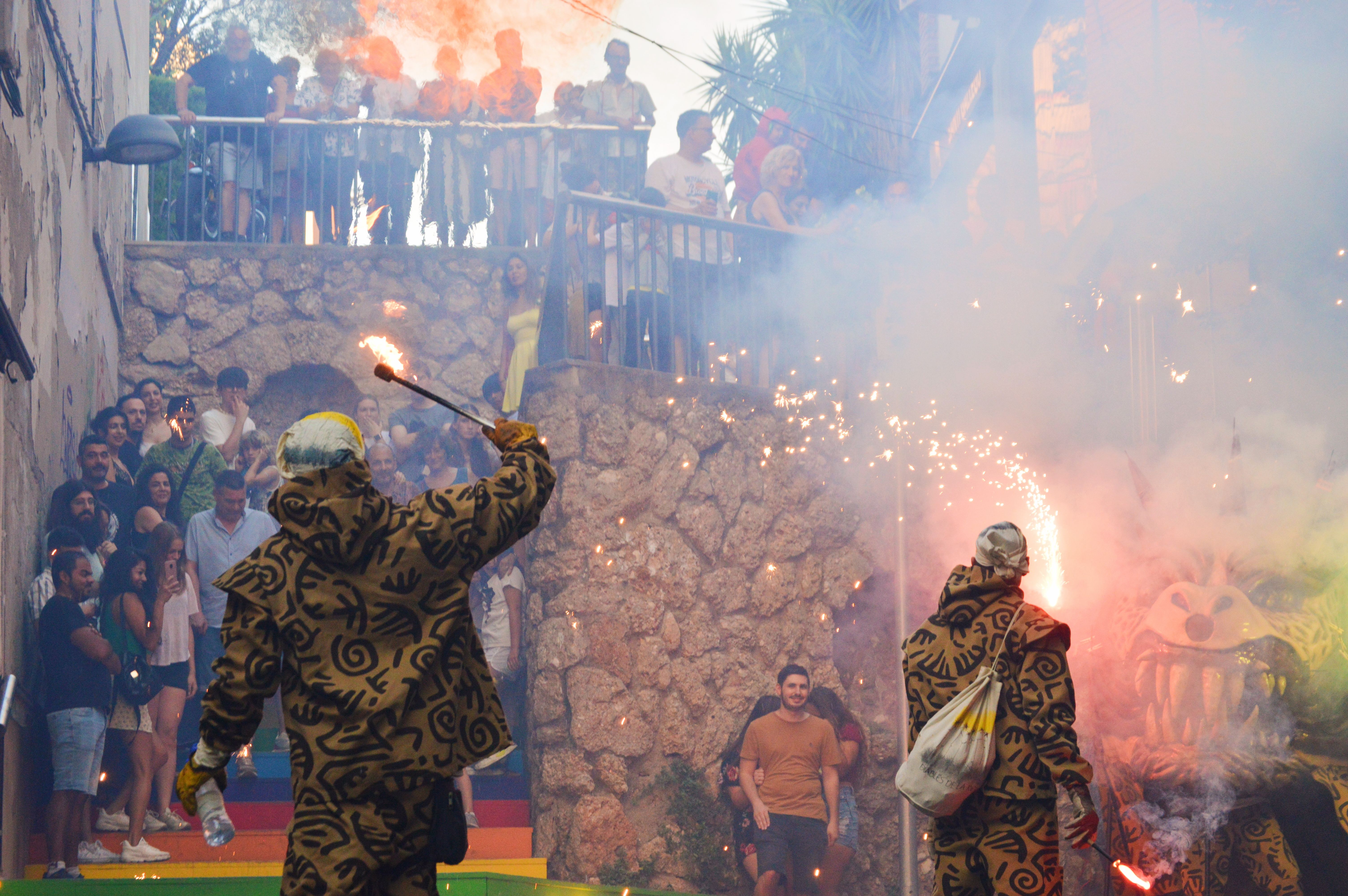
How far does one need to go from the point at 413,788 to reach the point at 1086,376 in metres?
7.58

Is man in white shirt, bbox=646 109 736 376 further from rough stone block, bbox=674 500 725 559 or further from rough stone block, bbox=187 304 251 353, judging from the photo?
rough stone block, bbox=187 304 251 353

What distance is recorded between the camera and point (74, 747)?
6203 mm

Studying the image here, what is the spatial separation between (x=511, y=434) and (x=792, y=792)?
4951 mm

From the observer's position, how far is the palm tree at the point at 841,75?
44.8ft

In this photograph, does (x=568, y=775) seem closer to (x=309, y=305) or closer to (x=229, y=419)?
(x=229, y=419)

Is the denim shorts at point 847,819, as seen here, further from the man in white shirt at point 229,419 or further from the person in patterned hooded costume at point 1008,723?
the man in white shirt at point 229,419

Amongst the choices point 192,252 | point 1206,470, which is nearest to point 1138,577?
point 1206,470

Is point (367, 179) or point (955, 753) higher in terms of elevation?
point (367, 179)

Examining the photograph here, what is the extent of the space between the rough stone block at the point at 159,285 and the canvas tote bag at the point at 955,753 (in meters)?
7.61

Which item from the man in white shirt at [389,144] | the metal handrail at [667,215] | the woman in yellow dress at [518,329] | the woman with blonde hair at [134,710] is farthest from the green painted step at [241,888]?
the man in white shirt at [389,144]

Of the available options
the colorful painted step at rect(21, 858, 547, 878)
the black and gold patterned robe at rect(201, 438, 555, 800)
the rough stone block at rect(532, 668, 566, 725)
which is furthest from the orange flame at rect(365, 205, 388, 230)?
the black and gold patterned robe at rect(201, 438, 555, 800)

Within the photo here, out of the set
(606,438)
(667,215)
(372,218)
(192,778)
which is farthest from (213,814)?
(372,218)

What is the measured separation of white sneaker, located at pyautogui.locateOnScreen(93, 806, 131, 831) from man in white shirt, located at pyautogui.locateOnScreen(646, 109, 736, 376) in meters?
4.58

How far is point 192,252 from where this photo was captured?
9.62 meters
